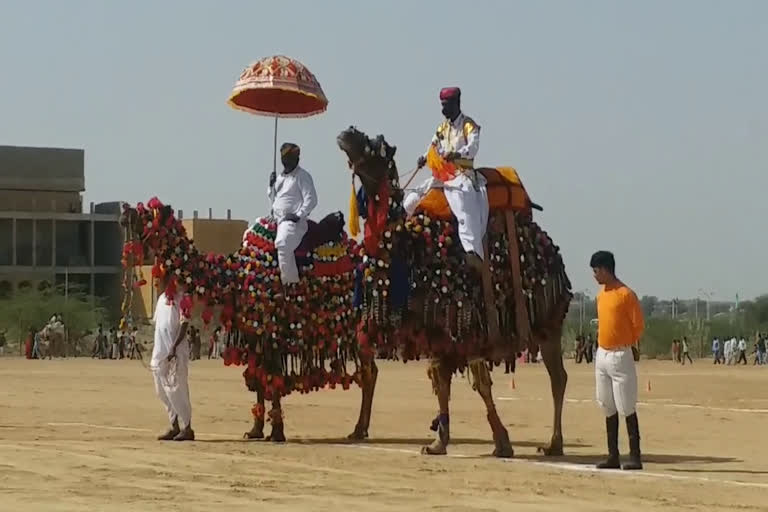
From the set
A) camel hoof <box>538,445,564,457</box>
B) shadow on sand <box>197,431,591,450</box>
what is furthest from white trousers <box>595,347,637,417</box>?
shadow on sand <box>197,431,591,450</box>

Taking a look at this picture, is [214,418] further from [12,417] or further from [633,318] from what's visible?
[633,318]

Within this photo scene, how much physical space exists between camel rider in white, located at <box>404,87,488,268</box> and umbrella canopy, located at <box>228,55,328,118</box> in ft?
11.5

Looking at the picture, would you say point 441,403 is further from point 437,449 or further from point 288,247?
point 288,247

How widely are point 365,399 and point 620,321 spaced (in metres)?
4.56

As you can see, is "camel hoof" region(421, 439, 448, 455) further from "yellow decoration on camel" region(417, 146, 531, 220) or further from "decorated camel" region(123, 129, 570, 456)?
"yellow decoration on camel" region(417, 146, 531, 220)

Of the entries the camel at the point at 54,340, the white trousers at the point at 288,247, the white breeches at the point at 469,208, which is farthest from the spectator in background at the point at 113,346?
the white breeches at the point at 469,208

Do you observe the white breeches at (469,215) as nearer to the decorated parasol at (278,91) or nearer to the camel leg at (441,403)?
the camel leg at (441,403)

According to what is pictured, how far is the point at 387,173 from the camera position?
15320 mm

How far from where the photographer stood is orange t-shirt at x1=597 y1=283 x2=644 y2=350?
13.9 metres

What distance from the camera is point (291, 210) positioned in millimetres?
16812

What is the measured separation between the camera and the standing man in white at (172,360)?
16.7 meters

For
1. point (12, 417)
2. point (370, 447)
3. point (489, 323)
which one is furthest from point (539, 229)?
point (12, 417)

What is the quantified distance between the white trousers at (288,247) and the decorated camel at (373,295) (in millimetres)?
132

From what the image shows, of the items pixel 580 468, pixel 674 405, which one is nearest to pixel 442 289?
pixel 580 468
